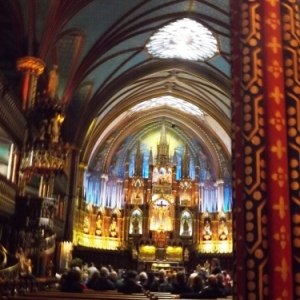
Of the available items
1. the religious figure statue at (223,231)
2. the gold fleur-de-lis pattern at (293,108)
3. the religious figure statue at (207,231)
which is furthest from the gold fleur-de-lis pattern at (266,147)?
the religious figure statue at (207,231)

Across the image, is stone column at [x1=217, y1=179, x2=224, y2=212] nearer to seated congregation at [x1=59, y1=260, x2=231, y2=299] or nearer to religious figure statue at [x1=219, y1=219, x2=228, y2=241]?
religious figure statue at [x1=219, y1=219, x2=228, y2=241]

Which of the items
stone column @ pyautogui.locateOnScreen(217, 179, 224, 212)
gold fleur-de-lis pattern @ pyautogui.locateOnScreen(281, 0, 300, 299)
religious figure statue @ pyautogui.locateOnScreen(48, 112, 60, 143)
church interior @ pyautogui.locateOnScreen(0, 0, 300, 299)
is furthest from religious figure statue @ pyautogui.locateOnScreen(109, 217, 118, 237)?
gold fleur-de-lis pattern @ pyautogui.locateOnScreen(281, 0, 300, 299)

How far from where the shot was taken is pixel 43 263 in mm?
16188

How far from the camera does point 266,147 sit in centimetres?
362

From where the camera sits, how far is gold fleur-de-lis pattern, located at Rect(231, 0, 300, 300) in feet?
11.0

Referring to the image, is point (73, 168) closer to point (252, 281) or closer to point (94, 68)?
point (94, 68)

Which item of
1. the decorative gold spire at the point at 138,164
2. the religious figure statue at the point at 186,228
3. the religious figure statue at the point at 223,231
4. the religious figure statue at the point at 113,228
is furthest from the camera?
the decorative gold spire at the point at 138,164

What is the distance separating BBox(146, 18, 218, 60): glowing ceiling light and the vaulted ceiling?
433 millimetres

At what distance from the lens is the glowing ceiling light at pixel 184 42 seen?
2047 cm

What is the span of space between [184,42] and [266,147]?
18.9 metres

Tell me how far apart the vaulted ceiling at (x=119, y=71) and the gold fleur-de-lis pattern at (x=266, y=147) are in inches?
427

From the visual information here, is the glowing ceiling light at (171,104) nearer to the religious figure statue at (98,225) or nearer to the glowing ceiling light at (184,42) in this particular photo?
the glowing ceiling light at (184,42)

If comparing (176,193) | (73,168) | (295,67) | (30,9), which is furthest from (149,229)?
(295,67)

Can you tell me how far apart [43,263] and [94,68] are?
8616 mm
